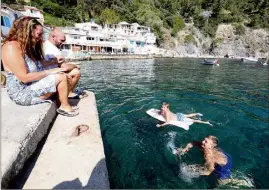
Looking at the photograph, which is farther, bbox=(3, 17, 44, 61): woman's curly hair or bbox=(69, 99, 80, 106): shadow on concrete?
bbox=(69, 99, 80, 106): shadow on concrete

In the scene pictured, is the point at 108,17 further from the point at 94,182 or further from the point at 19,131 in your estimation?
the point at 94,182

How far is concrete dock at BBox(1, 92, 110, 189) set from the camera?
8.07 ft

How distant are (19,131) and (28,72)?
164cm

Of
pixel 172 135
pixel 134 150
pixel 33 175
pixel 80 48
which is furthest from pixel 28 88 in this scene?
pixel 80 48

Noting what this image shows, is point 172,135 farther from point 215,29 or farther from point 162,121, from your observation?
point 215,29

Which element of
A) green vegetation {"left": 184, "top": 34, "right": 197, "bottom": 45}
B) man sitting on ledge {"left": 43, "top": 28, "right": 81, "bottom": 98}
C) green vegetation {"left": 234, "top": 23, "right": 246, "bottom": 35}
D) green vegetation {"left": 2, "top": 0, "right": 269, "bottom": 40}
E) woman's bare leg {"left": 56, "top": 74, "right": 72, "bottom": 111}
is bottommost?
woman's bare leg {"left": 56, "top": 74, "right": 72, "bottom": 111}

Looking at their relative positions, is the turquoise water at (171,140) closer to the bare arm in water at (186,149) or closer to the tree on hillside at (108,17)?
the bare arm in water at (186,149)

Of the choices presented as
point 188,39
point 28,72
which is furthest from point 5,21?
point 188,39

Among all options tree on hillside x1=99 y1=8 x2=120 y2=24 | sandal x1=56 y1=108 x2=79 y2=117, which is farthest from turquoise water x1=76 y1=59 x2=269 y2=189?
tree on hillside x1=99 y1=8 x2=120 y2=24

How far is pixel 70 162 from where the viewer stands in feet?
9.44

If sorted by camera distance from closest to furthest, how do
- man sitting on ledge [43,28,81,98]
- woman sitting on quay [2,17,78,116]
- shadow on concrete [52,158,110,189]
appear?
shadow on concrete [52,158,110,189] < woman sitting on quay [2,17,78,116] < man sitting on ledge [43,28,81,98]

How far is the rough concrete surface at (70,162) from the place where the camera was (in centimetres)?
245

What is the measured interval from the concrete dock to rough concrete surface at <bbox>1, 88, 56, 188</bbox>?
143 mm

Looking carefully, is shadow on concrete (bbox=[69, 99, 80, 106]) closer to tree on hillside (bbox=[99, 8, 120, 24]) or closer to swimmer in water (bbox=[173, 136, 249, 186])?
swimmer in water (bbox=[173, 136, 249, 186])
